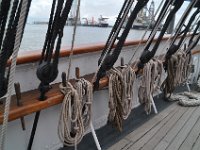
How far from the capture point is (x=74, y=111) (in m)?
1.82

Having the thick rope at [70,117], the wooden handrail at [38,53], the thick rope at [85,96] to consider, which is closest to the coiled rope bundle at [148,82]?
the wooden handrail at [38,53]

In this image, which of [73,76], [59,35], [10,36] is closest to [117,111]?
[73,76]

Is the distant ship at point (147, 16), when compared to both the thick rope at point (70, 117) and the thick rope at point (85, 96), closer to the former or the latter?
the thick rope at point (85, 96)

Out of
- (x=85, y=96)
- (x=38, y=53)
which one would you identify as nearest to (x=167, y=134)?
(x=85, y=96)

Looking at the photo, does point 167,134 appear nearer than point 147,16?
Yes

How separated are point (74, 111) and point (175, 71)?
1.67 meters

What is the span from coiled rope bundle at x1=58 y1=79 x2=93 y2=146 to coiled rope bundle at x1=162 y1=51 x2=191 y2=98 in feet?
4.53

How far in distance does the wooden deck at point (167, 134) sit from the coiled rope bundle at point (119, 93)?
7.1 inches

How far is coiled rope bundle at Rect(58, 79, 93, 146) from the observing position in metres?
1.78

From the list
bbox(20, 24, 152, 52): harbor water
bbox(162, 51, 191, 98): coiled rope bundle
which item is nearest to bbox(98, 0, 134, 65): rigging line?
bbox(20, 24, 152, 52): harbor water

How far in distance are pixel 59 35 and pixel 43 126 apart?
2.61 ft

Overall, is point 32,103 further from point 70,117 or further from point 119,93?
point 119,93

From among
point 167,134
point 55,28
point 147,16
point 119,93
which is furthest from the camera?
point 147,16

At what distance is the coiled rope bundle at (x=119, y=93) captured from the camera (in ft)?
7.07
